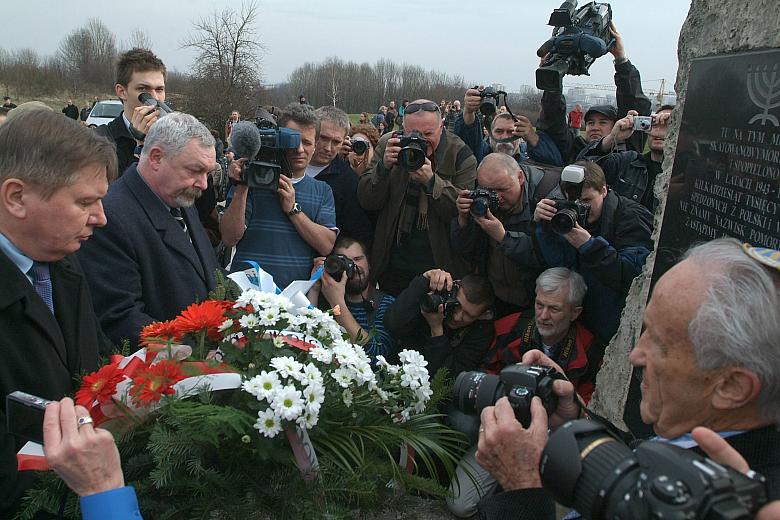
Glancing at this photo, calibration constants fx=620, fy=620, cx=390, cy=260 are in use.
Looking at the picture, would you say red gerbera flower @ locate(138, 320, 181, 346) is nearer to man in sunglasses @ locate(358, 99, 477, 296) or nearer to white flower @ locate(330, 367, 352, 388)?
white flower @ locate(330, 367, 352, 388)

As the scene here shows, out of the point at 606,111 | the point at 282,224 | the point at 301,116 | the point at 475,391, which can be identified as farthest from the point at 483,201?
the point at 606,111

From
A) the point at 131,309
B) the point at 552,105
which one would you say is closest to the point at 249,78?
the point at 552,105

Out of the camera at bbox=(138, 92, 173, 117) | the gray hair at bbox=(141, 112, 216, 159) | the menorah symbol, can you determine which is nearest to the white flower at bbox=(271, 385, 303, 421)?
the gray hair at bbox=(141, 112, 216, 159)

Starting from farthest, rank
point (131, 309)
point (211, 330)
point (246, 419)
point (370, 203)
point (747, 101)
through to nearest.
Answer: point (370, 203), point (131, 309), point (747, 101), point (211, 330), point (246, 419)

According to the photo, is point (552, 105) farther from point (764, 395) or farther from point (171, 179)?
point (764, 395)

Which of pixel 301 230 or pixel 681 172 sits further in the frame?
pixel 301 230

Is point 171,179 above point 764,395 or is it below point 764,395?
above

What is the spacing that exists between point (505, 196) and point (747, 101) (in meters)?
1.56

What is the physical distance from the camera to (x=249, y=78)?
1130 inches

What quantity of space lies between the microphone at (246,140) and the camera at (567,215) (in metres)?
1.68

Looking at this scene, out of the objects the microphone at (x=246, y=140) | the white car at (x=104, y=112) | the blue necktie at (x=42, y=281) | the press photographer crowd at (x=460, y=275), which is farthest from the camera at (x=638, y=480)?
the white car at (x=104, y=112)

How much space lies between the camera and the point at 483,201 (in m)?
3.41

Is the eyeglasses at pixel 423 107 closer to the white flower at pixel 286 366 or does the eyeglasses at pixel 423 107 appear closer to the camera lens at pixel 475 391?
the camera lens at pixel 475 391

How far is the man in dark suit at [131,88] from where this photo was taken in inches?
150
